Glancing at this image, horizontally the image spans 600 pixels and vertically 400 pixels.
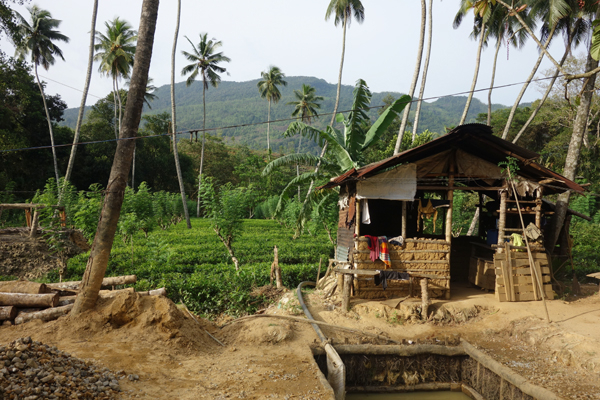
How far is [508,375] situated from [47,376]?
7354mm

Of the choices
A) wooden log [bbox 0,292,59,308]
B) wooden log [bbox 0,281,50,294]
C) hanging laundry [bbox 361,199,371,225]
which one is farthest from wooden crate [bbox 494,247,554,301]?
wooden log [bbox 0,281,50,294]

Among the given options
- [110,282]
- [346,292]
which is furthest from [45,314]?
[346,292]

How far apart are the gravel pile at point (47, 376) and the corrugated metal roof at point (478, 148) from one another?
7.22 metres

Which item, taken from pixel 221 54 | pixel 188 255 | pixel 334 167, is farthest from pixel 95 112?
pixel 334 167

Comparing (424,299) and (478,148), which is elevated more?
(478,148)

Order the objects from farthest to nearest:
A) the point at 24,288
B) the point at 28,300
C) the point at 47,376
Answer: the point at 24,288 < the point at 28,300 < the point at 47,376

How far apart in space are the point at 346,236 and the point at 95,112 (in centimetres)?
4663

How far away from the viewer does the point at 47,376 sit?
4.67m

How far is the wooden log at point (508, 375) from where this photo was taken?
19.8ft

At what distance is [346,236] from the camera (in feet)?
38.2

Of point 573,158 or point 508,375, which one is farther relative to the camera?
point 573,158

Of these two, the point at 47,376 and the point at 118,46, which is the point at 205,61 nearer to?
the point at 118,46

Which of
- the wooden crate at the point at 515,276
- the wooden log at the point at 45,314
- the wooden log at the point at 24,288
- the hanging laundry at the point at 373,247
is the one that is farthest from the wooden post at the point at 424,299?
the wooden log at the point at 24,288

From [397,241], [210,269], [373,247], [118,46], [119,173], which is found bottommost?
Answer: [210,269]
